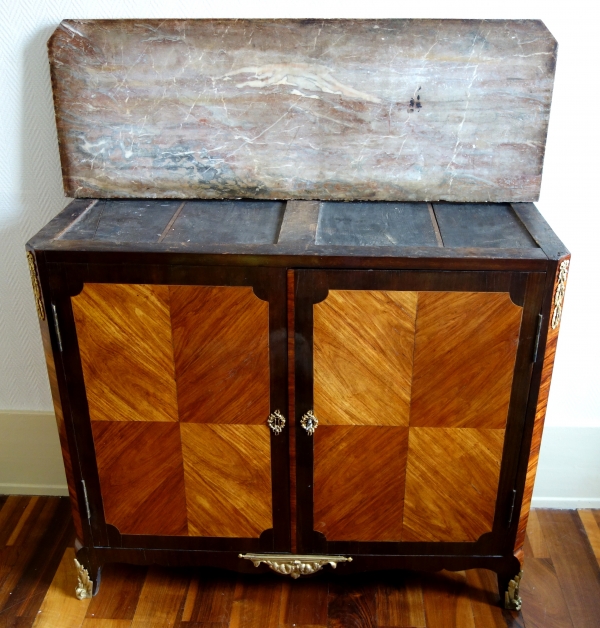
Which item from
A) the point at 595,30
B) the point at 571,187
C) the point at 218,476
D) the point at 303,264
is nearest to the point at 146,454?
the point at 218,476

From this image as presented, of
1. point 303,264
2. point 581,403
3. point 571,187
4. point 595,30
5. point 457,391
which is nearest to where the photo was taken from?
point 303,264

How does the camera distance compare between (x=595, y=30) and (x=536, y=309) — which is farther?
(x=595, y=30)

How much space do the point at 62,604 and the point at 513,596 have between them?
1.03 m

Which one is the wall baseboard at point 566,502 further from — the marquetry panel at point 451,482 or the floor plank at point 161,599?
the floor plank at point 161,599

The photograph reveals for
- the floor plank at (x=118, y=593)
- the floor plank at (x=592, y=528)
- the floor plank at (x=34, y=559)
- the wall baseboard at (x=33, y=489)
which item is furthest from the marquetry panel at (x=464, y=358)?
the wall baseboard at (x=33, y=489)

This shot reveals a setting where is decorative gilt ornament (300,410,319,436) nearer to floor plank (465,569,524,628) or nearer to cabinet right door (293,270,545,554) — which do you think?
cabinet right door (293,270,545,554)

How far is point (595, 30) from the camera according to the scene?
1.49 meters

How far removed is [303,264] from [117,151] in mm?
539

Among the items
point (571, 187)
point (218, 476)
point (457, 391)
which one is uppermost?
point (571, 187)

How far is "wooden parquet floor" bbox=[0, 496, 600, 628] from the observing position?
5.32ft

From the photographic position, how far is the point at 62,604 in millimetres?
1675

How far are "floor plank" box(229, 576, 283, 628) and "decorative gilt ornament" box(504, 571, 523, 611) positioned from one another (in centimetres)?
52

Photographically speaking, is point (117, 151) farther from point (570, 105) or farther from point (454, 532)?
point (454, 532)

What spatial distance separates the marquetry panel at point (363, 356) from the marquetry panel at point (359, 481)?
0.04 m
